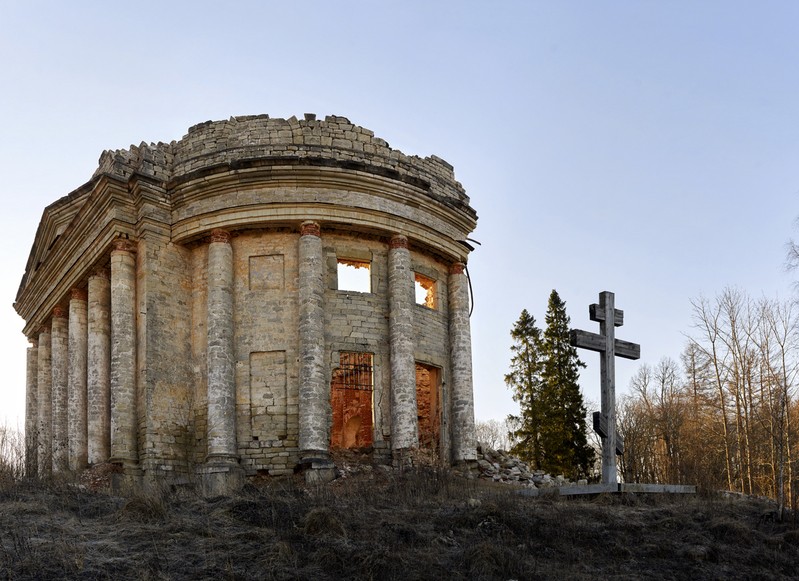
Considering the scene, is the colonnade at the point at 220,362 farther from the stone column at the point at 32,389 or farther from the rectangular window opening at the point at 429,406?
the stone column at the point at 32,389

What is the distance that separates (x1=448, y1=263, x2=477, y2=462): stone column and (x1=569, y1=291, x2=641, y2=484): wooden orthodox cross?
20.8 ft

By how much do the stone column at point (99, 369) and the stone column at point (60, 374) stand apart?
2582mm

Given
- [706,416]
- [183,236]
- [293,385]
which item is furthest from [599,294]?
[706,416]

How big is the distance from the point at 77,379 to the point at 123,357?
11.5 feet

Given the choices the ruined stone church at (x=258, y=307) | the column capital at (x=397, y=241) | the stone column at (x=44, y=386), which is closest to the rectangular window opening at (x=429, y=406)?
the ruined stone church at (x=258, y=307)

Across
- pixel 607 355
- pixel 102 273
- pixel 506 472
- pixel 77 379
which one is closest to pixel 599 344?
pixel 607 355

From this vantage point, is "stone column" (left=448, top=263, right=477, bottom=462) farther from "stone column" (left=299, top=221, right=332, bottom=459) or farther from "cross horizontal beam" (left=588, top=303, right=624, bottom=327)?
"cross horizontal beam" (left=588, top=303, right=624, bottom=327)

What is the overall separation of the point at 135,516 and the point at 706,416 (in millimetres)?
26943

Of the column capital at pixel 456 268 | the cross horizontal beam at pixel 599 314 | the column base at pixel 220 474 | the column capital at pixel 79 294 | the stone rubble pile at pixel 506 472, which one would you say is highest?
the column capital at pixel 456 268

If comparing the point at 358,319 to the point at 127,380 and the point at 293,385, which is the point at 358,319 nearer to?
the point at 293,385

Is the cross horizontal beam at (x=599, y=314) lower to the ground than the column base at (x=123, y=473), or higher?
higher

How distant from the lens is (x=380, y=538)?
33.9 ft

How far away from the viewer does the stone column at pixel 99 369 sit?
19.9 metres

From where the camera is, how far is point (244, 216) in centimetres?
1889
